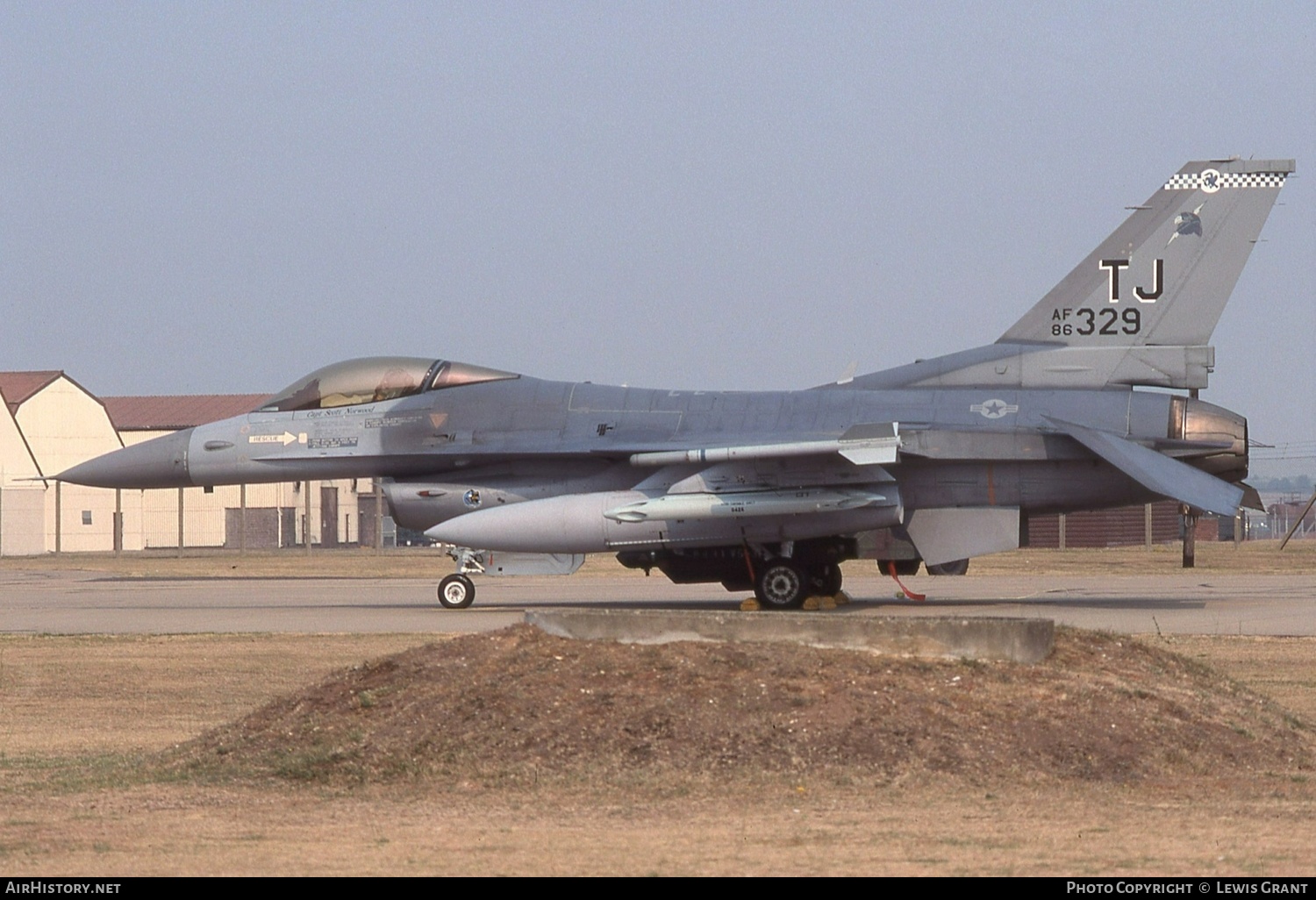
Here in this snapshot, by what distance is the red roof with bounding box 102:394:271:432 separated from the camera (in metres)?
67.1

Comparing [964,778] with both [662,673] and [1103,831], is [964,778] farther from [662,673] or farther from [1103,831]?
[662,673]

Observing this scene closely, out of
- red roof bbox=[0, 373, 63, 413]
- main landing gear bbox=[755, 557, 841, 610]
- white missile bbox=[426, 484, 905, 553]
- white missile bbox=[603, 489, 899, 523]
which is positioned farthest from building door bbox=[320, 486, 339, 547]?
white missile bbox=[603, 489, 899, 523]

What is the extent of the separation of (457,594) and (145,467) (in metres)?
4.98

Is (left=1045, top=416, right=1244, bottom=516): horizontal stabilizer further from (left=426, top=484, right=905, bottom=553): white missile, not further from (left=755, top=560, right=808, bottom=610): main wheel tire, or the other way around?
(left=755, top=560, right=808, bottom=610): main wheel tire

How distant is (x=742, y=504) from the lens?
19.3 m

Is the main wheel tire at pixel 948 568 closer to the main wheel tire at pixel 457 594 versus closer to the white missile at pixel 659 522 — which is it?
the white missile at pixel 659 522

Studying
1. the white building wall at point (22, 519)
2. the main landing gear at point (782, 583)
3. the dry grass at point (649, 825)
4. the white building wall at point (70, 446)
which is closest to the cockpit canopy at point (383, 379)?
the main landing gear at point (782, 583)

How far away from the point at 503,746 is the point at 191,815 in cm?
171

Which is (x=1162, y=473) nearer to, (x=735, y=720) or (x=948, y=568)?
(x=948, y=568)

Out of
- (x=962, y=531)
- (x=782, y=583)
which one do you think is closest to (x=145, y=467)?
(x=782, y=583)

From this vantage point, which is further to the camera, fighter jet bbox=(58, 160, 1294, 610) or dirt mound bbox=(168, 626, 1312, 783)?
fighter jet bbox=(58, 160, 1294, 610)

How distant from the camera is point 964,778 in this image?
8023mm

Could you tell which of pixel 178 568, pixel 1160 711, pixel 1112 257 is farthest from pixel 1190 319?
pixel 178 568

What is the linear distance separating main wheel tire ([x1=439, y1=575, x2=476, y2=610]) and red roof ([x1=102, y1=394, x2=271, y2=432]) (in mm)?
46757
